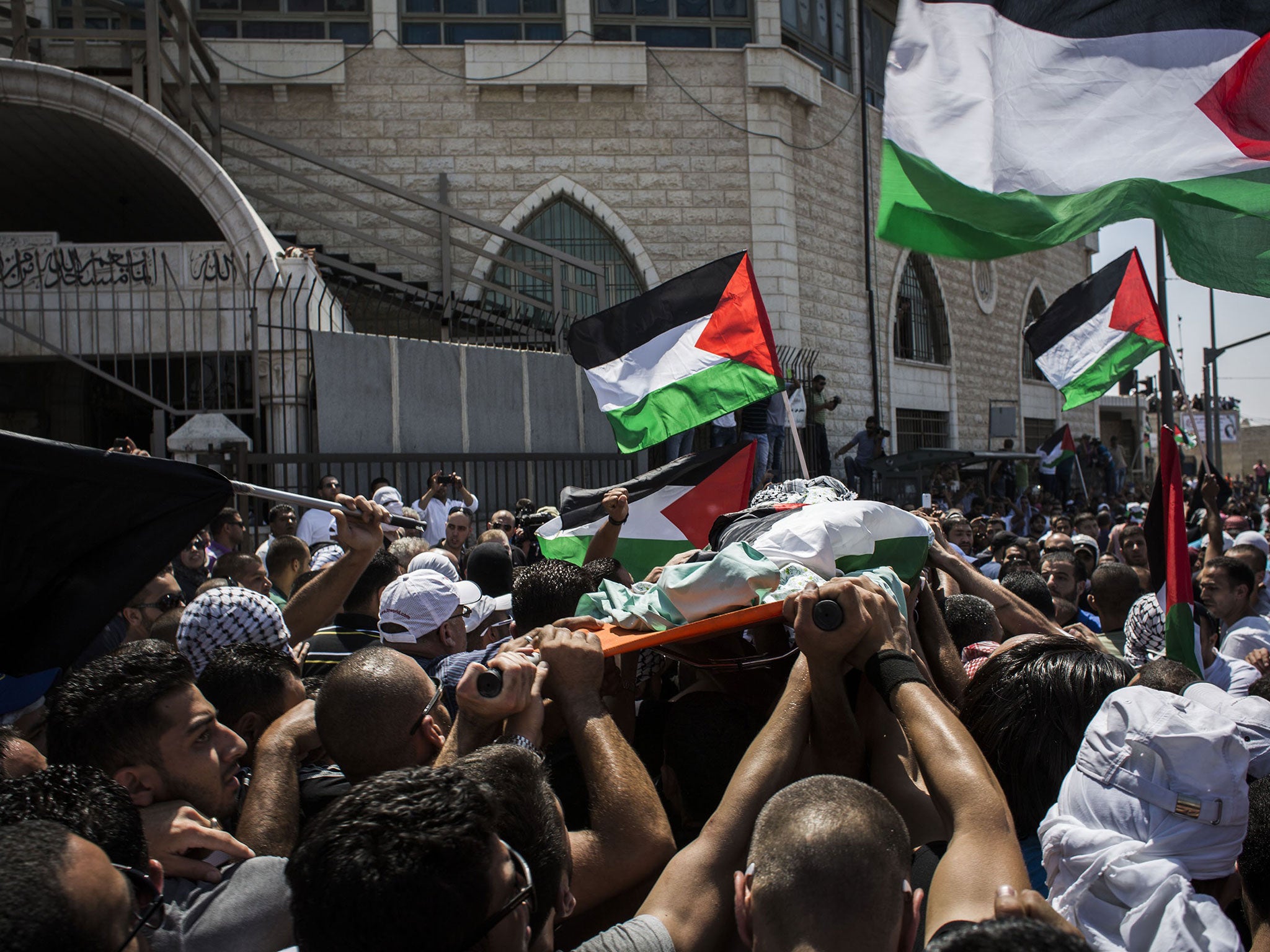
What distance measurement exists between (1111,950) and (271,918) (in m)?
1.52

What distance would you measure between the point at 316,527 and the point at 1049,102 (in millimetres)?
6453

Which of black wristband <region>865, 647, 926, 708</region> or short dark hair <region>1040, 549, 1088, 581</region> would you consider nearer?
black wristband <region>865, 647, 926, 708</region>

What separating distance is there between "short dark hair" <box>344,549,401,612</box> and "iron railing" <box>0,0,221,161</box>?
10506 millimetres

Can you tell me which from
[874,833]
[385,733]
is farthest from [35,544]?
[874,833]

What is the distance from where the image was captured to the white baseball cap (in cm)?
371

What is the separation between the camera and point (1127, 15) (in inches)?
176

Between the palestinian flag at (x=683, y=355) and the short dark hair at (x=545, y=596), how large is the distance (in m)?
2.50

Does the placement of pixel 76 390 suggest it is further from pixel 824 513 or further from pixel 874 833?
pixel 874 833

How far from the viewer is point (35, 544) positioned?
3135 mm

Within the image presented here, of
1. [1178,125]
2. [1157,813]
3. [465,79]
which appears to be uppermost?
[465,79]

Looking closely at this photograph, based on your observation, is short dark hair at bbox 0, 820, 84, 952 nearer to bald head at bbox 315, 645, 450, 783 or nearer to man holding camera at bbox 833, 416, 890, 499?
bald head at bbox 315, 645, 450, 783

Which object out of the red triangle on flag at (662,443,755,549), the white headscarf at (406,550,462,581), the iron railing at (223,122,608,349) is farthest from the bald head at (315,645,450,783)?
the iron railing at (223,122,608,349)

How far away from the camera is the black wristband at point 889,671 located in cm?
227

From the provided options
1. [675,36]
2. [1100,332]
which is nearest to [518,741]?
[1100,332]
